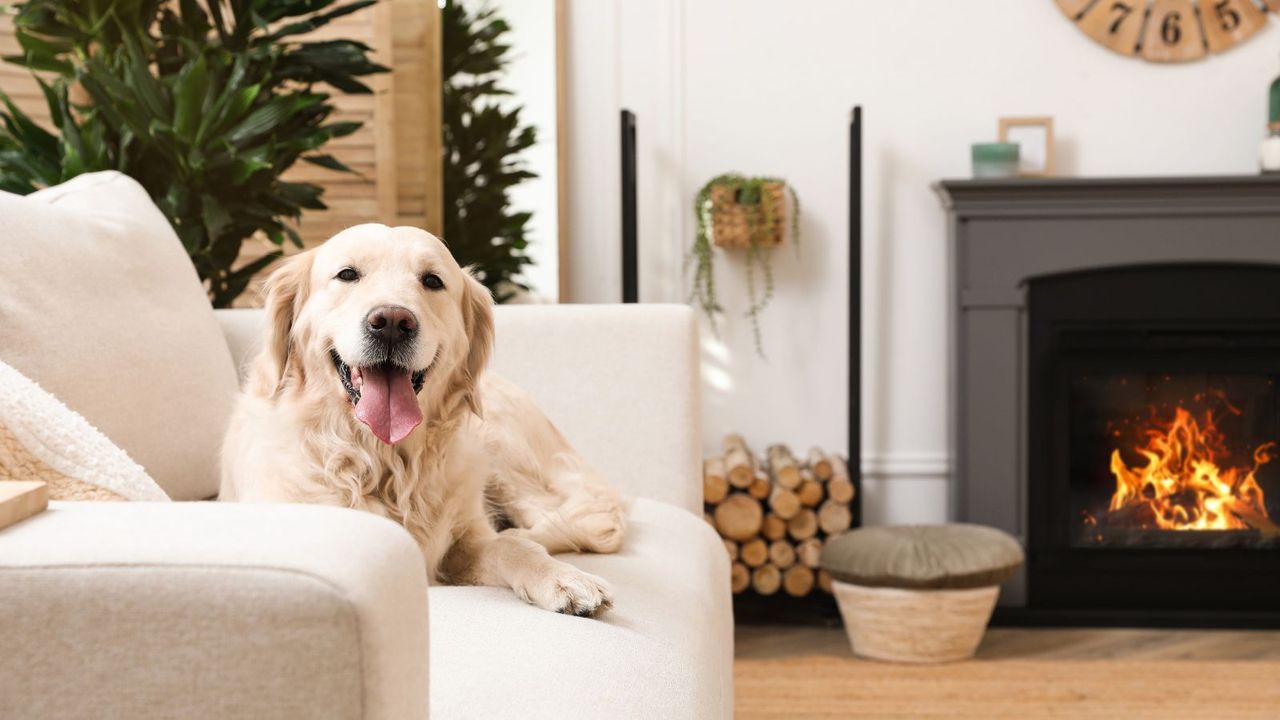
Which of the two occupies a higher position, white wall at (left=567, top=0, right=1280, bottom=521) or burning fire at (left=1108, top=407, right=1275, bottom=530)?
white wall at (left=567, top=0, right=1280, bottom=521)

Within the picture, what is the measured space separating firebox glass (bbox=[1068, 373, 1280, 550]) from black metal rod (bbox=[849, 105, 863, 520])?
604mm

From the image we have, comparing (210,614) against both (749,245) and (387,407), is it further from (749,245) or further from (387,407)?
(749,245)

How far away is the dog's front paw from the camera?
1.19m

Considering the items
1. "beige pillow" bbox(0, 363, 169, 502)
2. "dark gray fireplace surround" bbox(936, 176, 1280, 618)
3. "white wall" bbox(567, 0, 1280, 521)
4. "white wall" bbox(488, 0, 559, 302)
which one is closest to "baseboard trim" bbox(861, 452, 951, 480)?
"white wall" bbox(567, 0, 1280, 521)

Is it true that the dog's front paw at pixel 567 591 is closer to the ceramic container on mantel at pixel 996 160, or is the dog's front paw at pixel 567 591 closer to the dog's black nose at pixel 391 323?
the dog's black nose at pixel 391 323

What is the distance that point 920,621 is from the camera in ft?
9.51

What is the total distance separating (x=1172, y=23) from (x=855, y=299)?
125 centimetres

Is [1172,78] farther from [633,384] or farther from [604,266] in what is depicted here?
[633,384]

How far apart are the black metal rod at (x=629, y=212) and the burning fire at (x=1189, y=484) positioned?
4.63ft

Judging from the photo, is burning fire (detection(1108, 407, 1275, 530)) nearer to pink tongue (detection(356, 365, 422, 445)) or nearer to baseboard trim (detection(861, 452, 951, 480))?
baseboard trim (detection(861, 452, 951, 480))

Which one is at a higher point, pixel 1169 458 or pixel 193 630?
pixel 193 630

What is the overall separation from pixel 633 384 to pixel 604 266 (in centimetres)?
171

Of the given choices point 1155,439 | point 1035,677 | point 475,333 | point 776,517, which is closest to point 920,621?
point 1035,677

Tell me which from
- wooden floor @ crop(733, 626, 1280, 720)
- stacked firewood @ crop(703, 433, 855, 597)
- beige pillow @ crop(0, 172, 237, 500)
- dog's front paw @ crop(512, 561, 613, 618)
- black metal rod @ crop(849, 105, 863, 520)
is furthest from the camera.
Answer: stacked firewood @ crop(703, 433, 855, 597)
